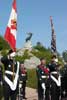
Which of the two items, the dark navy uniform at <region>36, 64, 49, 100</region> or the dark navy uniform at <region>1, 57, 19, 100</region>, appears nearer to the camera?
the dark navy uniform at <region>1, 57, 19, 100</region>

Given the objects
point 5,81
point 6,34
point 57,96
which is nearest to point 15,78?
point 5,81

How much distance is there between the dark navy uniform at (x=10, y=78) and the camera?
16.7m

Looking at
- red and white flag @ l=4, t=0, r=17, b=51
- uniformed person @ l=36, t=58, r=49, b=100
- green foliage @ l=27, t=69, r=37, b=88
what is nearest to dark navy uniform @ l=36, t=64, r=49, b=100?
uniformed person @ l=36, t=58, r=49, b=100

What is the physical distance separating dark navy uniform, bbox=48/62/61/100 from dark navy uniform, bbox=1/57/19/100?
92.1 inches

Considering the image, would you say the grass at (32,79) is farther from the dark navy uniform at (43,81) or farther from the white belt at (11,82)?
the white belt at (11,82)

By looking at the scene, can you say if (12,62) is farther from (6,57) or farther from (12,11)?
(12,11)

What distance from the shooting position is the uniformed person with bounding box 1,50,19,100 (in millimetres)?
16719

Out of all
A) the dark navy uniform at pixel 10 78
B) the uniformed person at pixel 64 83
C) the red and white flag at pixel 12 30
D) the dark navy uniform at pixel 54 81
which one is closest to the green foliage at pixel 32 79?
the uniformed person at pixel 64 83

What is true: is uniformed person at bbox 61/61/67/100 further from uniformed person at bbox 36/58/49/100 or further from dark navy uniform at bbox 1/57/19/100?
dark navy uniform at bbox 1/57/19/100

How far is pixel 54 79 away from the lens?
19.2 meters

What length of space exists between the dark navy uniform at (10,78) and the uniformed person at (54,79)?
2.30m

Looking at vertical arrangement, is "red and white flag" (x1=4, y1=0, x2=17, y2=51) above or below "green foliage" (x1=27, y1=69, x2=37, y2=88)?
above

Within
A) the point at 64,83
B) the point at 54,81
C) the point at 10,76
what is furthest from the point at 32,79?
the point at 10,76

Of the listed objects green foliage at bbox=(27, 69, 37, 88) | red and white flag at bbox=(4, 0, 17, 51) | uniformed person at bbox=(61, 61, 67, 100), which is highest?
red and white flag at bbox=(4, 0, 17, 51)
